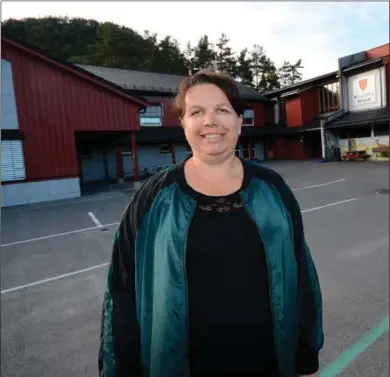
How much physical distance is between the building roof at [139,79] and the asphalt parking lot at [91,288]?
17.7 meters

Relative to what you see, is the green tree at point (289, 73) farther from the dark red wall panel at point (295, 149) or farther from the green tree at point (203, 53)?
the dark red wall panel at point (295, 149)

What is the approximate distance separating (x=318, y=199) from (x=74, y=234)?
783 cm

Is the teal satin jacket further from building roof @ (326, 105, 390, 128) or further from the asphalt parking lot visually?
building roof @ (326, 105, 390, 128)

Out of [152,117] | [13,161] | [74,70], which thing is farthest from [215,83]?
[152,117]

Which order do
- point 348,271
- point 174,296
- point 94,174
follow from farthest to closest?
point 94,174
point 348,271
point 174,296

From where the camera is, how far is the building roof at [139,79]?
2523 cm

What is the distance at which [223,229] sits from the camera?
1.59m

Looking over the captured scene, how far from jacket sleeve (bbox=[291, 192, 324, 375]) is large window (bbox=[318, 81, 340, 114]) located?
29.2 meters

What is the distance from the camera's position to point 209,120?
1636 mm

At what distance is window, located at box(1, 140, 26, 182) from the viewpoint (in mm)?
12312

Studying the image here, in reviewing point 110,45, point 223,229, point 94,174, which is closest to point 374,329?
point 223,229

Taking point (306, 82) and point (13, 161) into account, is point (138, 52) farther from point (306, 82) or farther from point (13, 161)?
point (13, 161)

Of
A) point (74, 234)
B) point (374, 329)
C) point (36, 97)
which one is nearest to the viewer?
point (374, 329)

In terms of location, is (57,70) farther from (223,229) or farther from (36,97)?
(223,229)
